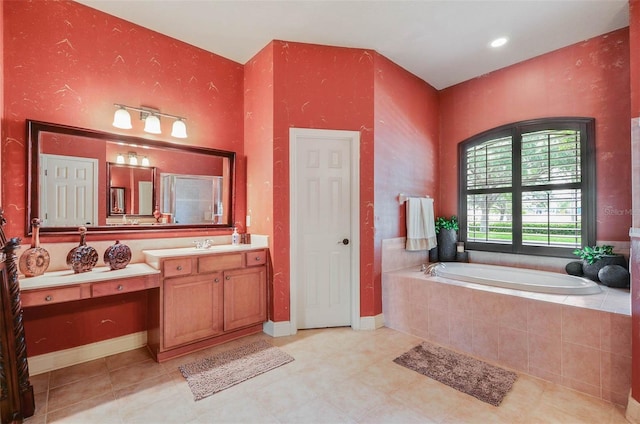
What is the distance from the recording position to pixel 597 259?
272 cm

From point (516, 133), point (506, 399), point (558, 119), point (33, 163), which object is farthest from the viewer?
point (516, 133)

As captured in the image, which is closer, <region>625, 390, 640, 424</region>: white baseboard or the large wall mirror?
<region>625, 390, 640, 424</region>: white baseboard

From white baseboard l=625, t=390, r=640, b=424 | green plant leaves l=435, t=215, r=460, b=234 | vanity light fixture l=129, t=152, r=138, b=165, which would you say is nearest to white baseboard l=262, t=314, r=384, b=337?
green plant leaves l=435, t=215, r=460, b=234

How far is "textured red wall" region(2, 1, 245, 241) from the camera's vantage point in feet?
7.04

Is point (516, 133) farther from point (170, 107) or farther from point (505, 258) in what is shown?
point (170, 107)

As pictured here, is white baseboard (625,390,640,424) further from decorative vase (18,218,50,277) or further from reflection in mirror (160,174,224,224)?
decorative vase (18,218,50,277)

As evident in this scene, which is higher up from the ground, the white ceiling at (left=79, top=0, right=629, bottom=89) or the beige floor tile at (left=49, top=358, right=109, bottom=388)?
the white ceiling at (left=79, top=0, right=629, bottom=89)

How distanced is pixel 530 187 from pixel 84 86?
442 cm

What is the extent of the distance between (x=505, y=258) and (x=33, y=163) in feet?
14.9

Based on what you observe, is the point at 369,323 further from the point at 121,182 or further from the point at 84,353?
the point at 121,182

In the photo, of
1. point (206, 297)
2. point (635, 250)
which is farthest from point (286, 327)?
point (635, 250)

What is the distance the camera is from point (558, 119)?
3082 millimetres

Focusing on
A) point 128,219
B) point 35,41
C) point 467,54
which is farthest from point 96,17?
point 467,54

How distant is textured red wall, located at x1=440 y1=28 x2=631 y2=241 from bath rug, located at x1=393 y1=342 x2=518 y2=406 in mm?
1831
